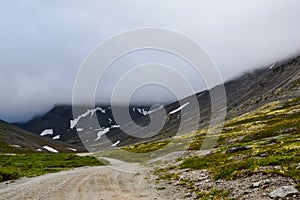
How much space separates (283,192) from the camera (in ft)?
52.4

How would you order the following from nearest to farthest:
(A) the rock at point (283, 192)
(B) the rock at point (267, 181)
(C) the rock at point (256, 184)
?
(A) the rock at point (283, 192) < (B) the rock at point (267, 181) < (C) the rock at point (256, 184)

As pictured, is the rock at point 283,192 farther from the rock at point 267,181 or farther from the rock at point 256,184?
the rock at point 256,184

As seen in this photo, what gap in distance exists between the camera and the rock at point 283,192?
15.7 m

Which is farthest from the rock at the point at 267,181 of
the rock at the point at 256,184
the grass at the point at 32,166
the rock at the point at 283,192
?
the grass at the point at 32,166

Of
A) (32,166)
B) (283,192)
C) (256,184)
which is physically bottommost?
(283,192)

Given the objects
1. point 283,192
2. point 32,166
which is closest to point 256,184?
point 283,192

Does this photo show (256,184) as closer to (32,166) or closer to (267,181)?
(267,181)

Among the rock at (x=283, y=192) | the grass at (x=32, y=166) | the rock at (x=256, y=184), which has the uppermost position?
the grass at (x=32, y=166)

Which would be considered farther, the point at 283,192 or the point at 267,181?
the point at 267,181

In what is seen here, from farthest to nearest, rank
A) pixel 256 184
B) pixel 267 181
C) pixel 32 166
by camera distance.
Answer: pixel 32 166 → pixel 256 184 → pixel 267 181

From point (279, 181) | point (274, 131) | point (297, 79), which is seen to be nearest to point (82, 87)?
point (279, 181)

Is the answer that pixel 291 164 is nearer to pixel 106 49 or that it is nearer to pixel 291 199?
pixel 291 199

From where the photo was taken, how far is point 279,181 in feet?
59.8

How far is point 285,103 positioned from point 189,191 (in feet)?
416
